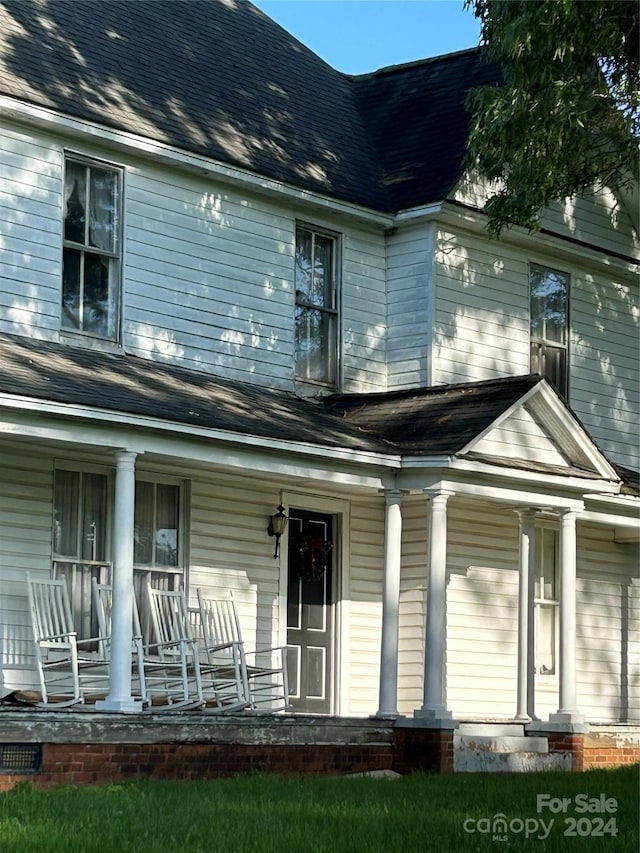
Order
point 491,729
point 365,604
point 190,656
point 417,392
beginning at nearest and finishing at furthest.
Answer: point 190,656, point 491,729, point 417,392, point 365,604

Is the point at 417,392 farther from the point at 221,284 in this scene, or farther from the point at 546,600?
the point at 546,600

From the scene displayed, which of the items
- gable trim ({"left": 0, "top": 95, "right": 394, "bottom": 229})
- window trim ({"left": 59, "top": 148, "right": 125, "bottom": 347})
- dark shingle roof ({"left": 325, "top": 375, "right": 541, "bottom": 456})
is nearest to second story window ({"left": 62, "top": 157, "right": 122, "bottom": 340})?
window trim ({"left": 59, "top": 148, "right": 125, "bottom": 347})

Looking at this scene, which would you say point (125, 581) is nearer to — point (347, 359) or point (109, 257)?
point (109, 257)

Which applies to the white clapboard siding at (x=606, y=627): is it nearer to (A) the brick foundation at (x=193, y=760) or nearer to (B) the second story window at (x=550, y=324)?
(B) the second story window at (x=550, y=324)

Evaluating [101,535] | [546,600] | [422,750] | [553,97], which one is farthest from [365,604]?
[553,97]

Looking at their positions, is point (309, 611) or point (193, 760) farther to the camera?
point (309, 611)

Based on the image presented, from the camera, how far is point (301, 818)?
32.2ft

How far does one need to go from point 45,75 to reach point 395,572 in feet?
19.9

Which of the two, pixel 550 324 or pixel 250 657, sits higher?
pixel 550 324

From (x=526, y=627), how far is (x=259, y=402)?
4288mm

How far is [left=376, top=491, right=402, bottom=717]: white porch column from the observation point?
15445 millimetres

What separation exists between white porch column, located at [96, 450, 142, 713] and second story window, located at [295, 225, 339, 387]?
14.7 ft

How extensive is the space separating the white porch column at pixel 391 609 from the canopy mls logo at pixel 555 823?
431cm

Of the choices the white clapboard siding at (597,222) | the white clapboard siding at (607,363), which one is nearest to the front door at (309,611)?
the white clapboard siding at (607,363)
